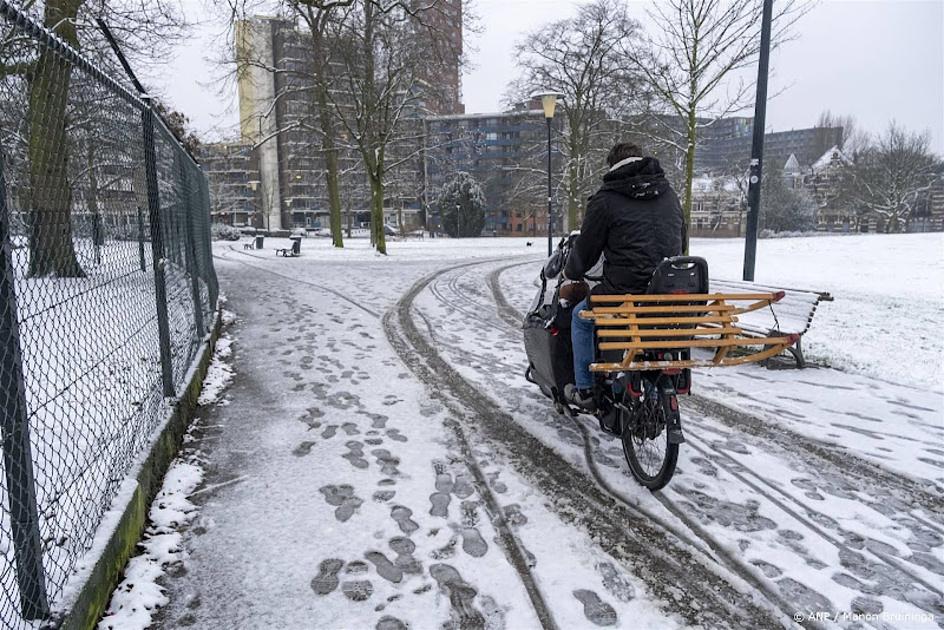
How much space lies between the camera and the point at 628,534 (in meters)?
3.12

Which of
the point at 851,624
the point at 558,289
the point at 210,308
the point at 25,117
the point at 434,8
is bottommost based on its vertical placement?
the point at 851,624

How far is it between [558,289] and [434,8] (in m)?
19.9

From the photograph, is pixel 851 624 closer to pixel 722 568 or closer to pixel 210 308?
pixel 722 568

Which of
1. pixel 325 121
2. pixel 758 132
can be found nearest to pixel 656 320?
pixel 758 132

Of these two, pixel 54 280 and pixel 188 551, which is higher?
pixel 54 280

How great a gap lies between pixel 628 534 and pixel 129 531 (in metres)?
2.52

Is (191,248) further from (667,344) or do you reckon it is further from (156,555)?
(667,344)

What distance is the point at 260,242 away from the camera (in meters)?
32.8

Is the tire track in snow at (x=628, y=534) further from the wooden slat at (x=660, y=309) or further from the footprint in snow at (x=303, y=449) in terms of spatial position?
the footprint in snow at (x=303, y=449)


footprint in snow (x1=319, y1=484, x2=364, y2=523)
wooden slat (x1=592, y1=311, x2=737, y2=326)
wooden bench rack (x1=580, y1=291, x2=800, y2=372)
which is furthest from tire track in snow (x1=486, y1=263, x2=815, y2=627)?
footprint in snow (x1=319, y1=484, x2=364, y2=523)

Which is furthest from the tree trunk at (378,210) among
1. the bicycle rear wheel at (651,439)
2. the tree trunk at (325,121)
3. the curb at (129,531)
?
the bicycle rear wheel at (651,439)

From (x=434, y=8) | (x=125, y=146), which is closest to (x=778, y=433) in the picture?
(x=125, y=146)

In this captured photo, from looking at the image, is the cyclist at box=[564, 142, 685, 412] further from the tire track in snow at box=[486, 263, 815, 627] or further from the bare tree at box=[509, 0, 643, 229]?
the bare tree at box=[509, 0, 643, 229]

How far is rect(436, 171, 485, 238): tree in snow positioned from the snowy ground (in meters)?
49.4
